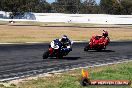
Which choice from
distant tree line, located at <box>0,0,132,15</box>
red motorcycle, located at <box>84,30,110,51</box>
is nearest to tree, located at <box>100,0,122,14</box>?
distant tree line, located at <box>0,0,132,15</box>

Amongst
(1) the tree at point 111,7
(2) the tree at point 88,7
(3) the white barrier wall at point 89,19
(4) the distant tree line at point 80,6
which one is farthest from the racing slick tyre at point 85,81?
(2) the tree at point 88,7

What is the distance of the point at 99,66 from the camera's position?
20047 millimetres

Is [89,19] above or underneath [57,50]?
underneath

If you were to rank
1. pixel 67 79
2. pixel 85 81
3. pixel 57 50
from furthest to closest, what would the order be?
pixel 57 50 < pixel 67 79 < pixel 85 81

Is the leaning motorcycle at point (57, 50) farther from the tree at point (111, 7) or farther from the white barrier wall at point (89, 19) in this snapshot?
the tree at point (111, 7)

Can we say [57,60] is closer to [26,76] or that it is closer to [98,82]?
[26,76]

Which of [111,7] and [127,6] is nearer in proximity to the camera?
[127,6]

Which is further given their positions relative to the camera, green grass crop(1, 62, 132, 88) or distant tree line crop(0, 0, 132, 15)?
distant tree line crop(0, 0, 132, 15)

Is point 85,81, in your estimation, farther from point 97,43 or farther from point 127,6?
point 127,6

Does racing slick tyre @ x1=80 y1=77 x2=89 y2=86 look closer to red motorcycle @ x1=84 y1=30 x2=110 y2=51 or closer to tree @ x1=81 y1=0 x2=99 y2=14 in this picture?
red motorcycle @ x1=84 y1=30 x2=110 y2=51

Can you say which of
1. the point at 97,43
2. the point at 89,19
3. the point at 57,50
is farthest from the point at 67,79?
the point at 89,19

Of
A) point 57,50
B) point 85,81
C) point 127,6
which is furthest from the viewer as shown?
point 127,6

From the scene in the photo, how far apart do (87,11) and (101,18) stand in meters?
82.2

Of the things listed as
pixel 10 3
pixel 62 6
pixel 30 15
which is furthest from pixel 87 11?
pixel 30 15
